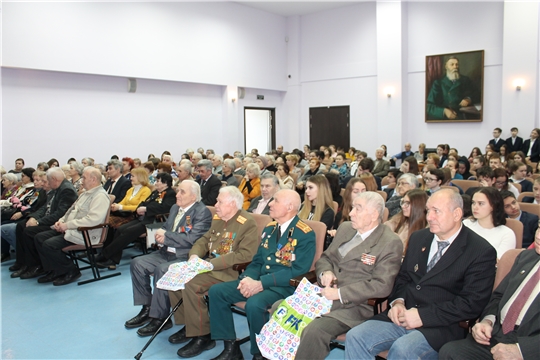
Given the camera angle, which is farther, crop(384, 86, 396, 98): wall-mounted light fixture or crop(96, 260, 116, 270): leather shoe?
crop(384, 86, 396, 98): wall-mounted light fixture

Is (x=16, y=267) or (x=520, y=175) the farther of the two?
(x=520, y=175)

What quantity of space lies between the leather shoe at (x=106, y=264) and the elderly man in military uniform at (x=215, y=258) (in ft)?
6.94

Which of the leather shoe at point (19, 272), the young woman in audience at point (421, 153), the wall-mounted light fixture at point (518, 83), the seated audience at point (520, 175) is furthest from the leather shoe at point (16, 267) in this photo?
the wall-mounted light fixture at point (518, 83)

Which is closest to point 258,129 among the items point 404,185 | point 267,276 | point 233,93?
point 233,93

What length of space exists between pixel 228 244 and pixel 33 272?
9.86 feet

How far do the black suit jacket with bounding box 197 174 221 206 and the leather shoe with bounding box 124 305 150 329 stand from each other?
2226 mm

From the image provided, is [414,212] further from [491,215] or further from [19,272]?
[19,272]

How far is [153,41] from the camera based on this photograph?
480 inches

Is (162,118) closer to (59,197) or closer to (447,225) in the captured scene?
(59,197)

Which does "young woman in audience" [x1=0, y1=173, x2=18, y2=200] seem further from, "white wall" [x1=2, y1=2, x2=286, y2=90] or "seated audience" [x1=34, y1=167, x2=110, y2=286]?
"white wall" [x1=2, y1=2, x2=286, y2=90]

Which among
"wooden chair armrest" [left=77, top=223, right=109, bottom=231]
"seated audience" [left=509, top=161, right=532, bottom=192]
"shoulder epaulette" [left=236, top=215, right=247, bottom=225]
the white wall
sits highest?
the white wall

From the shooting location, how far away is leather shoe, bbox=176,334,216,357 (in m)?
3.31

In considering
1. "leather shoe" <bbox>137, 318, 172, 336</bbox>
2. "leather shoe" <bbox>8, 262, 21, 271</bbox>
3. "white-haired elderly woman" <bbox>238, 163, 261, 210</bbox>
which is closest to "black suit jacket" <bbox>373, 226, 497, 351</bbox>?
"leather shoe" <bbox>137, 318, 172, 336</bbox>

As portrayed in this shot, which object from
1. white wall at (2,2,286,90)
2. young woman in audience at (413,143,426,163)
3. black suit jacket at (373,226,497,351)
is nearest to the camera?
black suit jacket at (373,226,497,351)
